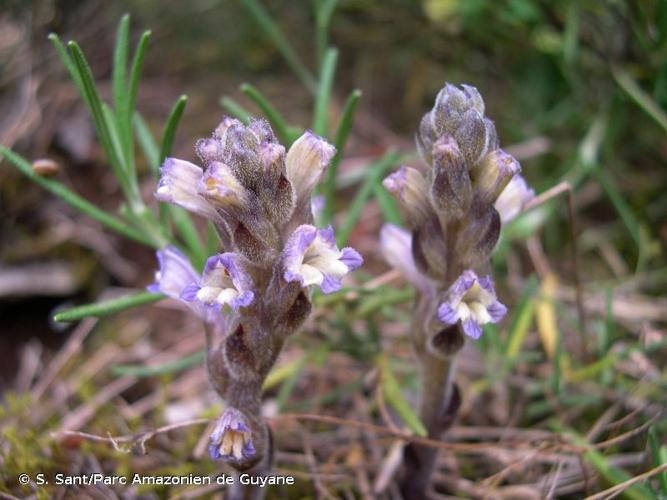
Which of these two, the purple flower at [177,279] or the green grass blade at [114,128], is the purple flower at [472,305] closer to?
the purple flower at [177,279]

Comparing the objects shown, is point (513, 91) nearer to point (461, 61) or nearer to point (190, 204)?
point (461, 61)

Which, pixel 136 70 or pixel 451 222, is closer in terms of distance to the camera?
pixel 451 222

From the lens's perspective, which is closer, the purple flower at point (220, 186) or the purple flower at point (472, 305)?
the purple flower at point (220, 186)

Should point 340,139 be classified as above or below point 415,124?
above

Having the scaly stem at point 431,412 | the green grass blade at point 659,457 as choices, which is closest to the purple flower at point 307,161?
the scaly stem at point 431,412

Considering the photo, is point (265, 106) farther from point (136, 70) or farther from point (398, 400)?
point (398, 400)

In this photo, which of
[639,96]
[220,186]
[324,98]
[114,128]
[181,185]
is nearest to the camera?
[220,186]

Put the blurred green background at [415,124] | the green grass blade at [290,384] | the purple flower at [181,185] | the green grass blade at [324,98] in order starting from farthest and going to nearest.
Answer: the blurred green background at [415,124] → the green grass blade at [324,98] → the green grass blade at [290,384] → the purple flower at [181,185]

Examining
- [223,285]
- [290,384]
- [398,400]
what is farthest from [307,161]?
[290,384]

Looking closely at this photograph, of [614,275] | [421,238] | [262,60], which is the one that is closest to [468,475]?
[421,238]
